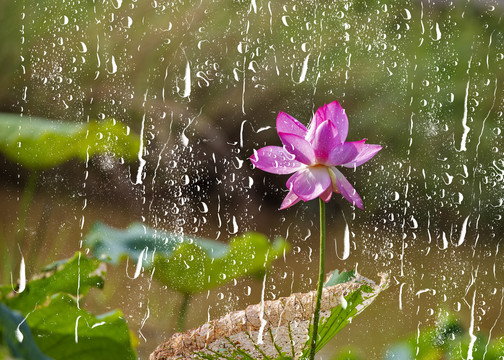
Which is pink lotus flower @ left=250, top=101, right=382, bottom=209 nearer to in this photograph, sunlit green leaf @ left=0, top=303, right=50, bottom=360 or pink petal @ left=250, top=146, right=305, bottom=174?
pink petal @ left=250, top=146, right=305, bottom=174

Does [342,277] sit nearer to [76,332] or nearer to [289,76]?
[76,332]

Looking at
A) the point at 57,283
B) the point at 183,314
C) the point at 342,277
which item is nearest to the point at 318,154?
the point at 342,277

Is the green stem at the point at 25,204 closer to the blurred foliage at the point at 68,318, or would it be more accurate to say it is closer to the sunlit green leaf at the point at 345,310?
the blurred foliage at the point at 68,318

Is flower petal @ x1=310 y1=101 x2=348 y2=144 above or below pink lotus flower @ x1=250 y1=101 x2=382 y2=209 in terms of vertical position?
above

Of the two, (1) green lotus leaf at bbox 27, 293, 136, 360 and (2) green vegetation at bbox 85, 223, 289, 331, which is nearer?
(1) green lotus leaf at bbox 27, 293, 136, 360

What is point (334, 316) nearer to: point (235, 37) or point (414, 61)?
point (235, 37)

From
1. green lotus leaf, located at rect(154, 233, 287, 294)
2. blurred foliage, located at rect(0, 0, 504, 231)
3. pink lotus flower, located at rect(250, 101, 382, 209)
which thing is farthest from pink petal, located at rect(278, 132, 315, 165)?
blurred foliage, located at rect(0, 0, 504, 231)
